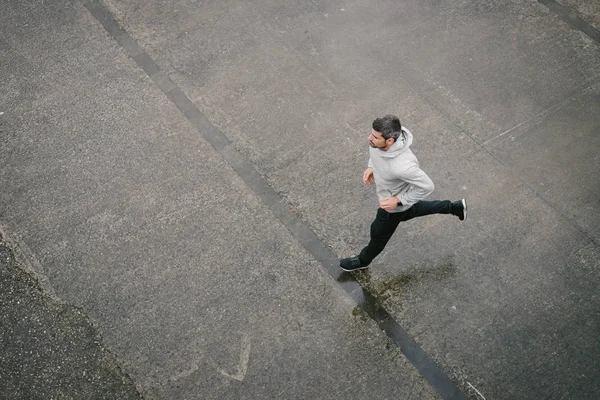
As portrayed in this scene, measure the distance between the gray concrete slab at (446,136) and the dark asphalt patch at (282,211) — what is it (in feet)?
0.31

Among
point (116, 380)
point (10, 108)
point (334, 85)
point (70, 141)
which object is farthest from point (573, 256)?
point (10, 108)

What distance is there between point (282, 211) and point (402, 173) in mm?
1758

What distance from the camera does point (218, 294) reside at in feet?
16.9

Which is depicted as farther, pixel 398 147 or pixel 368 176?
pixel 368 176

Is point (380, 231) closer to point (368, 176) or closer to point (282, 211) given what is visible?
point (368, 176)

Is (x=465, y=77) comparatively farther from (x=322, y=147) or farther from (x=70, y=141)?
(x=70, y=141)

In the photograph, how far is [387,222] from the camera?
15.4ft

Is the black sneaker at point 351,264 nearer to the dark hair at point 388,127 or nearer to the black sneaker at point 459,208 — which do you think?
the black sneaker at point 459,208

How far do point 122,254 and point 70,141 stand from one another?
167cm

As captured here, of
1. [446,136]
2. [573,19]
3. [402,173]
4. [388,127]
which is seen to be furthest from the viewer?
[573,19]

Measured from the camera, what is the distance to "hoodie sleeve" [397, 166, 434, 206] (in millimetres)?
4262

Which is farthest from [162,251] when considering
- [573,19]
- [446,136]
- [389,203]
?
[573,19]


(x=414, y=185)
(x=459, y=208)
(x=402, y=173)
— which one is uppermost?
(x=402, y=173)

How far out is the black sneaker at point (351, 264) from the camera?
5164 millimetres
